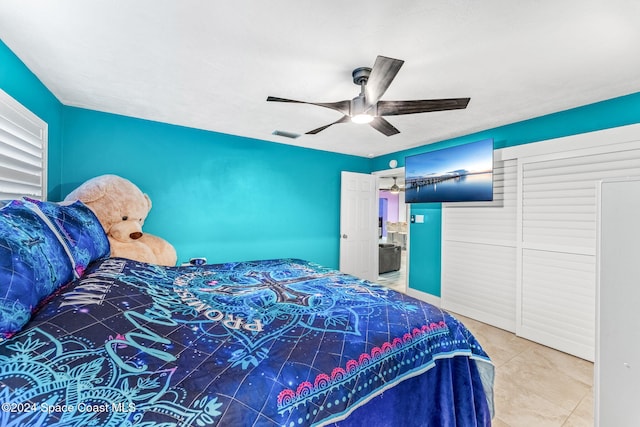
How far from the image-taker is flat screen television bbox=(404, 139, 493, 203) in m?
3.19

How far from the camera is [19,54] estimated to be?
1.86 m

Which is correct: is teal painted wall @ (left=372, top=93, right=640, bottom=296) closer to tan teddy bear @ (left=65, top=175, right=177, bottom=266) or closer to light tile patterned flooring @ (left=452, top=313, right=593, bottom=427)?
light tile patterned flooring @ (left=452, top=313, right=593, bottom=427)

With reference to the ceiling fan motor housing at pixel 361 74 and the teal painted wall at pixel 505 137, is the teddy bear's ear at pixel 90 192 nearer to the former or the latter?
the ceiling fan motor housing at pixel 361 74

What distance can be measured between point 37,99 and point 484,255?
482cm

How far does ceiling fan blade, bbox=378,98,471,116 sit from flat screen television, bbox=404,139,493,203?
158 centimetres

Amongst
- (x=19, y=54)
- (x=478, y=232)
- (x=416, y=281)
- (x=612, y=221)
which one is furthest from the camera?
(x=416, y=281)

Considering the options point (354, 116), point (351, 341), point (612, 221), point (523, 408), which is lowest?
point (523, 408)

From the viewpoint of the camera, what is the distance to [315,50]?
5.82ft

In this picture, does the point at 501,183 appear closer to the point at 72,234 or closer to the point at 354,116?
the point at 354,116

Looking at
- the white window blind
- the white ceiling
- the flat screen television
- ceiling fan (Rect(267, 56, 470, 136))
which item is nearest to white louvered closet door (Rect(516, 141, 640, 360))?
the flat screen television

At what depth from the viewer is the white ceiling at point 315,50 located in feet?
4.71

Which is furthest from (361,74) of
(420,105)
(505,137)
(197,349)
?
(505,137)

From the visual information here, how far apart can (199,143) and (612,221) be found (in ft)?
12.4

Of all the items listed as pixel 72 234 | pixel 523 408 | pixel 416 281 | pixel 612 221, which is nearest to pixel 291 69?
pixel 72 234
